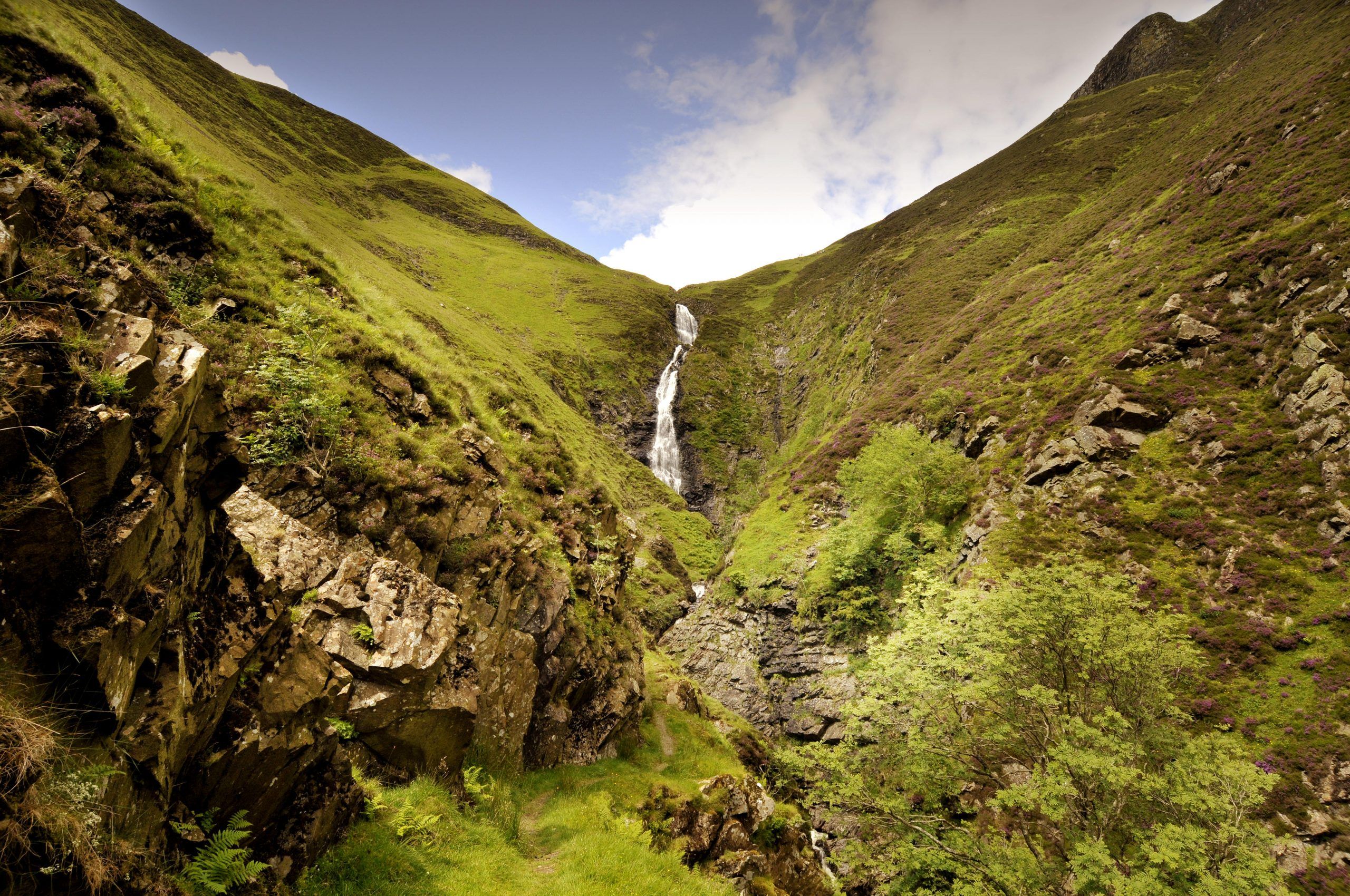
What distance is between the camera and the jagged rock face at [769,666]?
102ft

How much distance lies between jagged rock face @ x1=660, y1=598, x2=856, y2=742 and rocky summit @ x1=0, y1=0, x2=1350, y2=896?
0.22m

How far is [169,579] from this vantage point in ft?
17.1

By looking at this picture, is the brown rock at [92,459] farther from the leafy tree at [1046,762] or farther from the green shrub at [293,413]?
the leafy tree at [1046,762]

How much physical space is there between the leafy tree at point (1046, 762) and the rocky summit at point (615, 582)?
0.16m

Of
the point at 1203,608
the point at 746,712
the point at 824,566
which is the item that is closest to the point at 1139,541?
A: the point at 1203,608

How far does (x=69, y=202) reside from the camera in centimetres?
649

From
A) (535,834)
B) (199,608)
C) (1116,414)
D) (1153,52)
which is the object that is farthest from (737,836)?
(1153,52)

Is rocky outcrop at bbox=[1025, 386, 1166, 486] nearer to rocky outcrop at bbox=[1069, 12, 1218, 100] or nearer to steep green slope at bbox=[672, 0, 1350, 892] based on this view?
steep green slope at bbox=[672, 0, 1350, 892]

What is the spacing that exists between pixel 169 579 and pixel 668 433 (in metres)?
75.9

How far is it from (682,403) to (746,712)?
58727 mm

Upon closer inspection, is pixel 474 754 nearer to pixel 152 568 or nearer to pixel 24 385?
pixel 152 568

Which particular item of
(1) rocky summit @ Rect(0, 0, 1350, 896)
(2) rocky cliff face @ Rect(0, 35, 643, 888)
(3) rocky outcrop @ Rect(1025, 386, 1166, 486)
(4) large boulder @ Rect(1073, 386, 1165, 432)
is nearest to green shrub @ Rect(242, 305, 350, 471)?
(1) rocky summit @ Rect(0, 0, 1350, 896)

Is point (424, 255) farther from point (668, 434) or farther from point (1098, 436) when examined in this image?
point (1098, 436)

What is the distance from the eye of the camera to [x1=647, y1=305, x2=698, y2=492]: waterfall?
7481cm
